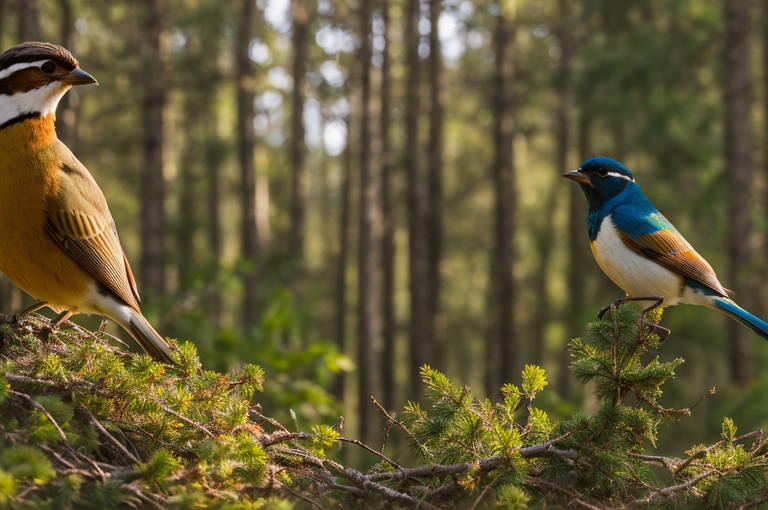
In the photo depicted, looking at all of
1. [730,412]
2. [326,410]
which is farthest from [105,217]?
[730,412]

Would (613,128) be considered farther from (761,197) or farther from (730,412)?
(730,412)

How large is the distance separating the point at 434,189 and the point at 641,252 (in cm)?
1611

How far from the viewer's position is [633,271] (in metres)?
3.87

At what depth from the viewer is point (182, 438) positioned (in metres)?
2.71

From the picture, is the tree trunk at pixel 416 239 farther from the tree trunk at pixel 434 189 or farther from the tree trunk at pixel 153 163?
the tree trunk at pixel 153 163

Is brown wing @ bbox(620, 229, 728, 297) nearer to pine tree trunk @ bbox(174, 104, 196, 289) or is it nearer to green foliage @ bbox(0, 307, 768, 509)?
green foliage @ bbox(0, 307, 768, 509)

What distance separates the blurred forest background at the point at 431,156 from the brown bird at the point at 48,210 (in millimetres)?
4901

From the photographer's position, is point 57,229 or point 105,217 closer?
point 57,229

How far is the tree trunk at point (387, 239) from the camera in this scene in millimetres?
20344

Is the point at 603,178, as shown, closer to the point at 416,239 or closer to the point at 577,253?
the point at 416,239

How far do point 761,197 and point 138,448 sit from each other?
63.8 ft

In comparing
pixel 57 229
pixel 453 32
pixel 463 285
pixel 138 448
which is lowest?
pixel 463 285

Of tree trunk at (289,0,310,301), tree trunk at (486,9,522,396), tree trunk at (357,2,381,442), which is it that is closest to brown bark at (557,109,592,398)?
tree trunk at (486,9,522,396)

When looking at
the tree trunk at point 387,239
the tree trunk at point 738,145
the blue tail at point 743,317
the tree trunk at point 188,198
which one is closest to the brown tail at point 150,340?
the blue tail at point 743,317
